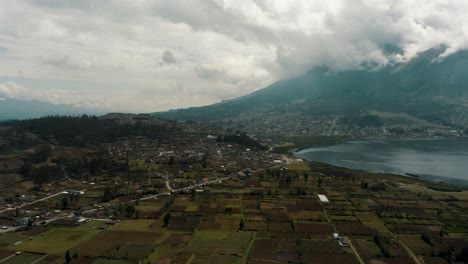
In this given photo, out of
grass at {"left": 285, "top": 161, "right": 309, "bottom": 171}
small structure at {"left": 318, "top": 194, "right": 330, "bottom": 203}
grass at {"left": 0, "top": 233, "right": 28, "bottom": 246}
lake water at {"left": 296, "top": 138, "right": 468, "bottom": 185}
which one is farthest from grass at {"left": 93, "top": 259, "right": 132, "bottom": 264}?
lake water at {"left": 296, "top": 138, "right": 468, "bottom": 185}

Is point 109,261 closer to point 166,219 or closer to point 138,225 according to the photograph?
point 138,225

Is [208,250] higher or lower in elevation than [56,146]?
lower

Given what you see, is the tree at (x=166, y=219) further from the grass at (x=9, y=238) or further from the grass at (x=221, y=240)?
the grass at (x=9, y=238)

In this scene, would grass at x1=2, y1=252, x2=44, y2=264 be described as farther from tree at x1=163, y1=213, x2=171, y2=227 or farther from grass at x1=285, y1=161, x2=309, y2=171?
grass at x1=285, y1=161, x2=309, y2=171

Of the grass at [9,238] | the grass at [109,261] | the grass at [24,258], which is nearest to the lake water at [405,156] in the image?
the grass at [109,261]

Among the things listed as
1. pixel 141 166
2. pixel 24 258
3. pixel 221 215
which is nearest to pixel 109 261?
pixel 24 258

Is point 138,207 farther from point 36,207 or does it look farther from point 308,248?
point 308,248

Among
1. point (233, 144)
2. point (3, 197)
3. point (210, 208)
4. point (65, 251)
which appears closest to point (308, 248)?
point (210, 208)
